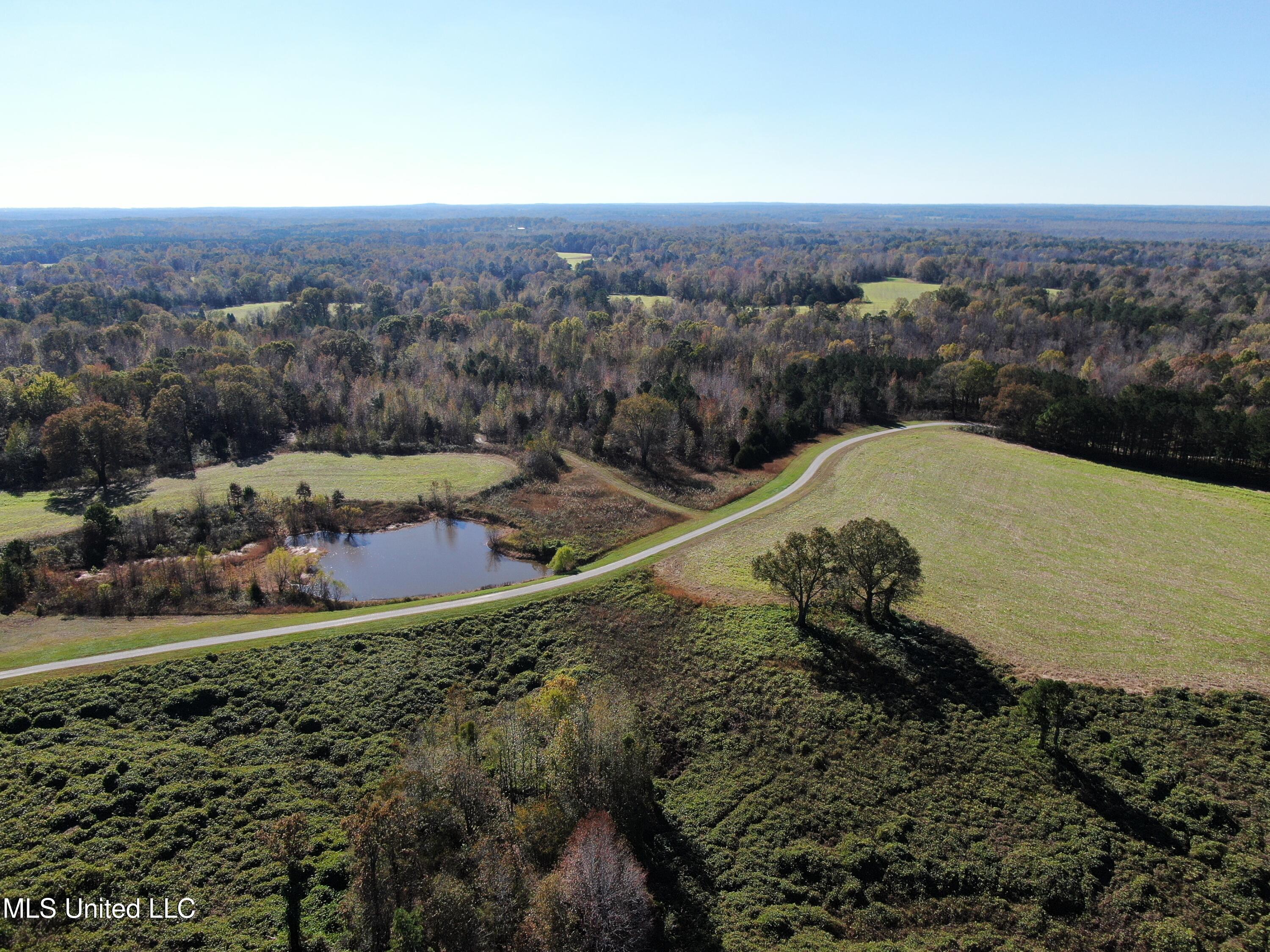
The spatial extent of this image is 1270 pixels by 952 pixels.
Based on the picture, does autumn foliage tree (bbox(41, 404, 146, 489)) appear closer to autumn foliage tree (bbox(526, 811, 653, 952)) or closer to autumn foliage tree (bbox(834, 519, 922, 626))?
autumn foliage tree (bbox(526, 811, 653, 952))

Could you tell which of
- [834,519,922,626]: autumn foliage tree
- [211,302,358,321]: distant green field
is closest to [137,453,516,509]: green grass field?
[834,519,922,626]: autumn foliage tree

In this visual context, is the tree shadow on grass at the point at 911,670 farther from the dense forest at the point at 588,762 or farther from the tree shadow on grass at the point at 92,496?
the tree shadow on grass at the point at 92,496

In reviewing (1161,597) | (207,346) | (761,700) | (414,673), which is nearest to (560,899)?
(761,700)

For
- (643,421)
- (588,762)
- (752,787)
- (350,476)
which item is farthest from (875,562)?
(350,476)

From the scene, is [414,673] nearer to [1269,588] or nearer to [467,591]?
[467,591]

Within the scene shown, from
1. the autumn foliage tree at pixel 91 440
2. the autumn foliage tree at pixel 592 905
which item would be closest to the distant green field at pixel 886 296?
the autumn foliage tree at pixel 91 440

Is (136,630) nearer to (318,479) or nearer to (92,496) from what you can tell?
(318,479)
